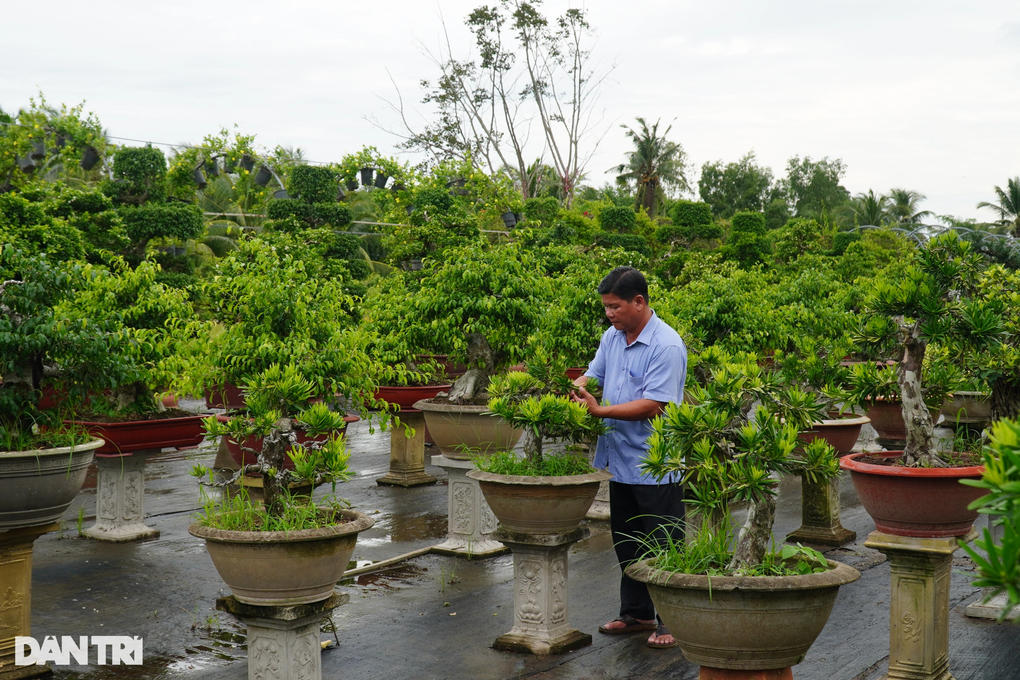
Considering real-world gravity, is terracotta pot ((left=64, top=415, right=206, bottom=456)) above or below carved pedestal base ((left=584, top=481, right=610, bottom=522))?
above

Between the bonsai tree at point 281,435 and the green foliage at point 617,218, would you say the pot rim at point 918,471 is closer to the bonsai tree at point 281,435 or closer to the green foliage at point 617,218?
the bonsai tree at point 281,435

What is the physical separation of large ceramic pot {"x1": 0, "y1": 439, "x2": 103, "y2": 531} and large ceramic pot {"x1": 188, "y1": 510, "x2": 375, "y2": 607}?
784 mm

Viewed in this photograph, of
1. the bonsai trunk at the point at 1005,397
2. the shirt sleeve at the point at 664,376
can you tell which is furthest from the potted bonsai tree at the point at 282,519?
the bonsai trunk at the point at 1005,397

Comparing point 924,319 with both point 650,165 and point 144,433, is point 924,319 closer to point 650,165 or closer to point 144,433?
point 144,433

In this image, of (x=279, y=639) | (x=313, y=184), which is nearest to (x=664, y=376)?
(x=279, y=639)

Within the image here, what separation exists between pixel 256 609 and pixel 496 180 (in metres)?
11.0

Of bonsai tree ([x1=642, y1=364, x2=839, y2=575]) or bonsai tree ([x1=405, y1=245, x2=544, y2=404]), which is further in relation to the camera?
bonsai tree ([x1=405, y1=245, x2=544, y2=404])

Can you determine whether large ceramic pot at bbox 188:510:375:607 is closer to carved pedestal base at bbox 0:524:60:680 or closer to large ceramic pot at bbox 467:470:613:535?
large ceramic pot at bbox 467:470:613:535

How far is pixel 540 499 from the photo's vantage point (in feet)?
12.6

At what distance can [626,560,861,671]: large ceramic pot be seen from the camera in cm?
266

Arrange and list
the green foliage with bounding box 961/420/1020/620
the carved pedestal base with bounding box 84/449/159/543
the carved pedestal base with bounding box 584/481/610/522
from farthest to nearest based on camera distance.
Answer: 1. the carved pedestal base with bounding box 584/481/610/522
2. the carved pedestal base with bounding box 84/449/159/543
3. the green foliage with bounding box 961/420/1020/620

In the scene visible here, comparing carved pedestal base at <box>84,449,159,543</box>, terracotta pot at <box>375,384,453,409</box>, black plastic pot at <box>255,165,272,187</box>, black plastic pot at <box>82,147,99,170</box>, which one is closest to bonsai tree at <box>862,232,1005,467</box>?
terracotta pot at <box>375,384,453,409</box>

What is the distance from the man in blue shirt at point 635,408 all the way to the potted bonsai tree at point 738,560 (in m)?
0.80

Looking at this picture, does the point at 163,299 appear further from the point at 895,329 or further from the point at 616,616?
the point at 895,329
